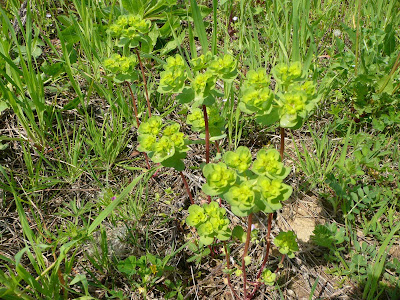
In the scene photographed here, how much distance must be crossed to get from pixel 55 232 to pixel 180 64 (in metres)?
1.19

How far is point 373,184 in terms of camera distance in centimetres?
220

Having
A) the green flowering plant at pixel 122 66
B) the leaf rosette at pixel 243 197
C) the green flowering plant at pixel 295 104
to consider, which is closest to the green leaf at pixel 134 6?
the green flowering plant at pixel 122 66

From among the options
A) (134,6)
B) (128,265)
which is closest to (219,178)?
(128,265)

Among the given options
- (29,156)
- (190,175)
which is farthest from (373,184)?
(29,156)

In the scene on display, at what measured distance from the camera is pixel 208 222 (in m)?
1.46

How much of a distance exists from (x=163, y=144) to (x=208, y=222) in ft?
1.25

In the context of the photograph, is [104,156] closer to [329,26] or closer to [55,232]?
[55,232]

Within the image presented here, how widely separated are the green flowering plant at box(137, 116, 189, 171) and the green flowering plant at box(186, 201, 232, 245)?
24cm

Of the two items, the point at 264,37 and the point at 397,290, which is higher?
the point at 264,37

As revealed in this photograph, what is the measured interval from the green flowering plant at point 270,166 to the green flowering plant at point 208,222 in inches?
11.4

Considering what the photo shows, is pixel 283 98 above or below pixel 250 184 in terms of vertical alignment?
above

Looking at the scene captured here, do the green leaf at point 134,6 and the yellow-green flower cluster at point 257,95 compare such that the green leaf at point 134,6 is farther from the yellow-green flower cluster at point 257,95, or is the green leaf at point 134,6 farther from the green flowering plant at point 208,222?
the green flowering plant at point 208,222

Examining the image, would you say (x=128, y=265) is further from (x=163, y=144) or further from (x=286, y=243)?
(x=286, y=243)

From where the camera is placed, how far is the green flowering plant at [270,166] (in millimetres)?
1300
